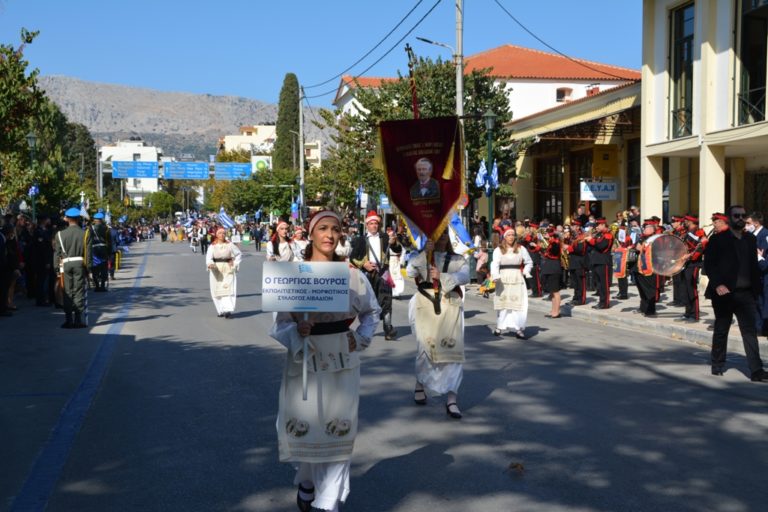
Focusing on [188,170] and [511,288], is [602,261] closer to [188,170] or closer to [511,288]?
[511,288]

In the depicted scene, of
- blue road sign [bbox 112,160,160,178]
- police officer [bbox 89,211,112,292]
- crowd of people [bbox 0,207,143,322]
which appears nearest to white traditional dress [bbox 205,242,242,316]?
crowd of people [bbox 0,207,143,322]

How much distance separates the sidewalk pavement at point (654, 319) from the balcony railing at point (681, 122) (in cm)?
535

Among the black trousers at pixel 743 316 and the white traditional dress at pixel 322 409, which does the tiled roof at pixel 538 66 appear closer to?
the black trousers at pixel 743 316

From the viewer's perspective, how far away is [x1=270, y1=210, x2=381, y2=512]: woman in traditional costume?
15.6 feet

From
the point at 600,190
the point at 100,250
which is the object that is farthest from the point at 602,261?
the point at 600,190

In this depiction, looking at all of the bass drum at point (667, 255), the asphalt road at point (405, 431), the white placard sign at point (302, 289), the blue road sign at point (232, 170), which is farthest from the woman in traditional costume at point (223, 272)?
the blue road sign at point (232, 170)

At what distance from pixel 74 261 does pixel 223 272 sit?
9.55 feet

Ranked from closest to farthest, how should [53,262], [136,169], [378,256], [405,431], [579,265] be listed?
[405,431], [378,256], [579,265], [53,262], [136,169]

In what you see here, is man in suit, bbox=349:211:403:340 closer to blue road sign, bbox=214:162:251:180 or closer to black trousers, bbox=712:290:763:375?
black trousers, bbox=712:290:763:375

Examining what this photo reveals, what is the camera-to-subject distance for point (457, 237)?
859 cm

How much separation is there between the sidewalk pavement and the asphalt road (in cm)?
71

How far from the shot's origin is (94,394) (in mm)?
8523

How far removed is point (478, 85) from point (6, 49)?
18912 mm

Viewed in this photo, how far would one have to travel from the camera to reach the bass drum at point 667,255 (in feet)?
45.2
